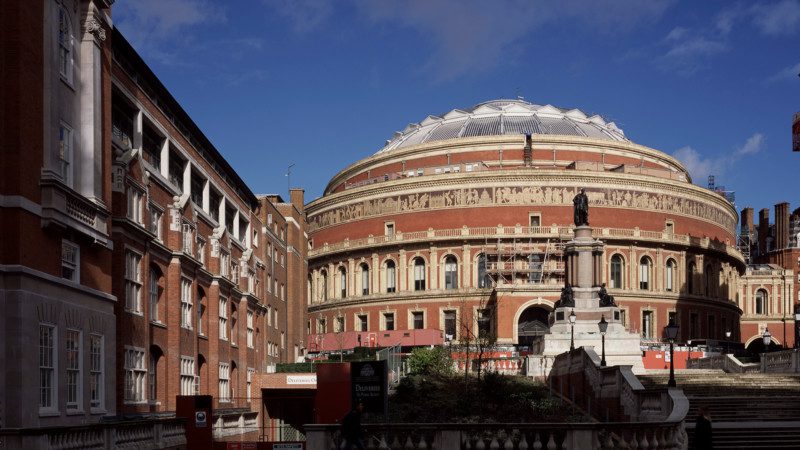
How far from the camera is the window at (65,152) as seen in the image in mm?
Answer: 31359

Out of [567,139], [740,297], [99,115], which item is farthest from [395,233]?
[99,115]

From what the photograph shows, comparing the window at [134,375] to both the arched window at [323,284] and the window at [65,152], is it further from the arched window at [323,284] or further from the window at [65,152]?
the arched window at [323,284]

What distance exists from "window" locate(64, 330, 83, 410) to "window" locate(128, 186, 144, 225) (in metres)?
8.89

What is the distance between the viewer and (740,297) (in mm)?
137500

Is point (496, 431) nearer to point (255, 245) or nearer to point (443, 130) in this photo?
point (255, 245)

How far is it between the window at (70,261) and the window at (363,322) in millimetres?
74664

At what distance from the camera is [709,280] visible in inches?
4195

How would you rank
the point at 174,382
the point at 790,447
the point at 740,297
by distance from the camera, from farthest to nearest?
1. the point at 740,297
2. the point at 174,382
3. the point at 790,447

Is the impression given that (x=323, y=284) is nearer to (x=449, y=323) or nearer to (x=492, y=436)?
(x=449, y=323)

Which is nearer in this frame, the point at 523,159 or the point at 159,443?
the point at 159,443

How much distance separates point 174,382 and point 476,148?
216 ft

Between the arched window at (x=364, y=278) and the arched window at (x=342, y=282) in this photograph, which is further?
the arched window at (x=342, y=282)

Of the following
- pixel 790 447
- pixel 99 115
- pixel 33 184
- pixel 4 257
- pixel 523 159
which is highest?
pixel 523 159

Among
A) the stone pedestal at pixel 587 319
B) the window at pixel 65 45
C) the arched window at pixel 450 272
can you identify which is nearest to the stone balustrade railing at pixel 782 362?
the stone pedestal at pixel 587 319
